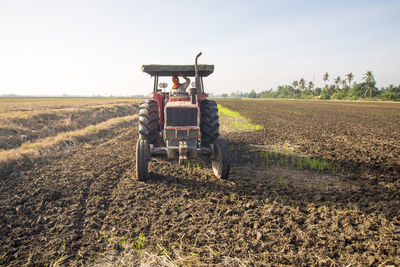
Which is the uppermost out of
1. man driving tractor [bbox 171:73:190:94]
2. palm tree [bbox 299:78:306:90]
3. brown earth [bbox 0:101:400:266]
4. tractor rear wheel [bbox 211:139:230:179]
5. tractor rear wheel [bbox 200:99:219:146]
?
palm tree [bbox 299:78:306:90]

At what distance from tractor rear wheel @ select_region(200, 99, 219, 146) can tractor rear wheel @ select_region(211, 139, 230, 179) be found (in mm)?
247

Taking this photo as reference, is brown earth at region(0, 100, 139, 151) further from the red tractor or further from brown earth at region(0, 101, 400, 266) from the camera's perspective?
the red tractor

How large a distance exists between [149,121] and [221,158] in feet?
6.15

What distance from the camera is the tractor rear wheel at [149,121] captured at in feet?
18.2

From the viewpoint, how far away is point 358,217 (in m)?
3.81

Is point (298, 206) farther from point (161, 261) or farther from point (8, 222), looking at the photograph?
point (8, 222)

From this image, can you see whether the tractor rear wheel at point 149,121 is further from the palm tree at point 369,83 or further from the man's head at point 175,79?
the palm tree at point 369,83

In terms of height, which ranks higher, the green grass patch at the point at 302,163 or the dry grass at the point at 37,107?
the dry grass at the point at 37,107

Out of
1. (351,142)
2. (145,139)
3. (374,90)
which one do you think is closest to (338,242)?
(145,139)

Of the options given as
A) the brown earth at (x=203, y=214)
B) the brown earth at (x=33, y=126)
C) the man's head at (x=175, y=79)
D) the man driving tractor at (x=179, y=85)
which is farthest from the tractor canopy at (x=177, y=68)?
the brown earth at (x=33, y=126)

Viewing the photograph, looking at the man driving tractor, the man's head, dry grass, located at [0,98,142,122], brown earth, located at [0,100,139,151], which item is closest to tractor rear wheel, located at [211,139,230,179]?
the man driving tractor

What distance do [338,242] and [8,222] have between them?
184 inches

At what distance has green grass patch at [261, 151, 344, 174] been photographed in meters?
6.29

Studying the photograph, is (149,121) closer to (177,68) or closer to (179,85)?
(177,68)
